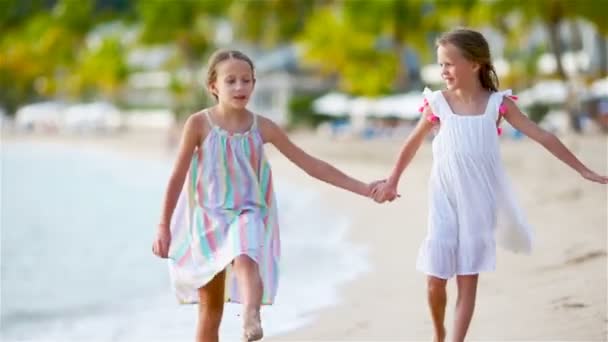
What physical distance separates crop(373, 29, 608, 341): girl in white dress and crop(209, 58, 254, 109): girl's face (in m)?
0.76

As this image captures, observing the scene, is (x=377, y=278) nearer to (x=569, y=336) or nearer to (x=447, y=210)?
(x=569, y=336)

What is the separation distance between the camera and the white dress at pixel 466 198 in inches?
175

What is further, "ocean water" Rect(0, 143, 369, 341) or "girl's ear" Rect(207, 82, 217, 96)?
"ocean water" Rect(0, 143, 369, 341)

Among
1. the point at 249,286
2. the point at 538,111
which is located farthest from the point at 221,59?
the point at 538,111

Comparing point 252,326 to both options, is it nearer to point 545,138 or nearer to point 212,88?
point 212,88

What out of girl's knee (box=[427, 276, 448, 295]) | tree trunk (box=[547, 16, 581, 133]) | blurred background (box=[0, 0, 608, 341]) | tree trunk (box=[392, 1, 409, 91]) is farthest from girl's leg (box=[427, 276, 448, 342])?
tree trunk (box=[392, 1, 409, 91])

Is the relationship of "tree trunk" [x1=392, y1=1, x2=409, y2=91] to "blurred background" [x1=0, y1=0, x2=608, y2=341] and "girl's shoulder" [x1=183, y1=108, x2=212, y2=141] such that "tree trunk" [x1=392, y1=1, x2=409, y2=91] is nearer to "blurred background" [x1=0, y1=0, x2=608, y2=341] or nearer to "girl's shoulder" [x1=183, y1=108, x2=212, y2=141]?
"blurred background" [x1=0, y1=0, x2=608, y2=341]

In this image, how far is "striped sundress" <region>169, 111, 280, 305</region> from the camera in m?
4.24

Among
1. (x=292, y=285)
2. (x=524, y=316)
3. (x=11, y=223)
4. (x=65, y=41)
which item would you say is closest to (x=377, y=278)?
(x=292, y=285)

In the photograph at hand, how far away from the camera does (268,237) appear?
4332 mm

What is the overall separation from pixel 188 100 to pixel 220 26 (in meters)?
9.57

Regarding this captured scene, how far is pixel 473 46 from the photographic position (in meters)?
4.50

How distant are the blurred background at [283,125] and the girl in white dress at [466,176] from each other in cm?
98

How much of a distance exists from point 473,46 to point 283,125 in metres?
45.1
